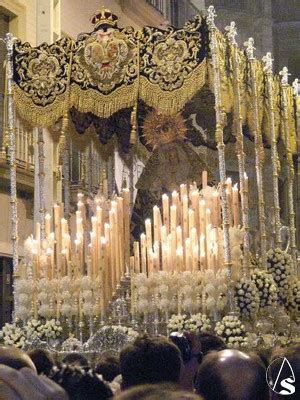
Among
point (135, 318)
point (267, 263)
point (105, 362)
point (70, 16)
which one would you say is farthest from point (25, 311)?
point (70, 16)

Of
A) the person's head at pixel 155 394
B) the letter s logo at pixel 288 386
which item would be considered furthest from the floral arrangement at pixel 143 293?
the person's head at pixel 155 394

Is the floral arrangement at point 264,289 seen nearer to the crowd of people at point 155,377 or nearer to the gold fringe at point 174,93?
the gold fringe at point 174,93

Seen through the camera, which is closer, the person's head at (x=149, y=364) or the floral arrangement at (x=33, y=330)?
the person's head at (x=149, y=364)

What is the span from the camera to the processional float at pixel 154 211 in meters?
11.2

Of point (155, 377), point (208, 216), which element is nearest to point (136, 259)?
point (208, 216)

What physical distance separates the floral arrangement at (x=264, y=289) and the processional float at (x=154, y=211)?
0.6 inches

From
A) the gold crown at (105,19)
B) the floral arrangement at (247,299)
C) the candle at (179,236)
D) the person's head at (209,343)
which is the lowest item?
the person's head at (209,343)

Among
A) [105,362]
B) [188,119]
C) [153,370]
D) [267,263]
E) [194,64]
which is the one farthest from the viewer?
[188,119]

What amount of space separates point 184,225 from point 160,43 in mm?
2194

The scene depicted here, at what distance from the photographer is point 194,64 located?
37.4 feet

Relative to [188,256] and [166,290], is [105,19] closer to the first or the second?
[188,256]

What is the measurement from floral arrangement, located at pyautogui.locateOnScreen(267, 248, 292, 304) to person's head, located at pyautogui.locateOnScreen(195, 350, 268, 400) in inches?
354

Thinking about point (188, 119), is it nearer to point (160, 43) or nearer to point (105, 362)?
point (160, 43)

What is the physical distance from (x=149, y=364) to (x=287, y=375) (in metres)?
0.78
